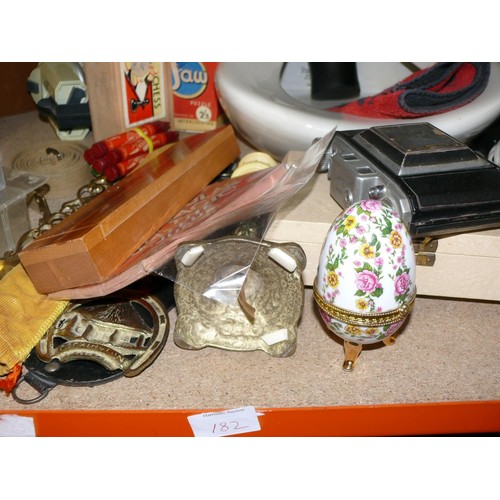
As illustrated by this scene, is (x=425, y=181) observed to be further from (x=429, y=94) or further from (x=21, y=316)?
(x=21, y=316)

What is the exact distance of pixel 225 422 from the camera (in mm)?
644

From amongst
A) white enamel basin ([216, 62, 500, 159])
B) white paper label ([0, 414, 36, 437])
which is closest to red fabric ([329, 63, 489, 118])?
white enamel basin ([216, 62, 500, 159])

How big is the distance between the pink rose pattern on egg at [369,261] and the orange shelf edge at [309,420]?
0.44ft

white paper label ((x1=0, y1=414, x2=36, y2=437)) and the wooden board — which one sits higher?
the wooden board

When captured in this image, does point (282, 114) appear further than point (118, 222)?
Yes

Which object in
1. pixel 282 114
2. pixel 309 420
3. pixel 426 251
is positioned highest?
pixel 282 114

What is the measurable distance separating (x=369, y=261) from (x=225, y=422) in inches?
9.3

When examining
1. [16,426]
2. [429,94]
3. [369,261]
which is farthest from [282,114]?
[16,426]

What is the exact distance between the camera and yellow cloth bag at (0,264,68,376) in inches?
25.3

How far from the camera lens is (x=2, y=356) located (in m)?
0.63

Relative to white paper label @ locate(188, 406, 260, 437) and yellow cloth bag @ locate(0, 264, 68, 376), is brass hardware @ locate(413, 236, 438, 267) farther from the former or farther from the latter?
yellow cloth bag @ locate(0, 264, 68, 376)

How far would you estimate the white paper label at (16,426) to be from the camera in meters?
0.64

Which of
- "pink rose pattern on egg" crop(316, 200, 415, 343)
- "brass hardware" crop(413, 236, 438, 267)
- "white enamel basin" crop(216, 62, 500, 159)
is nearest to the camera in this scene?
"pink rose pattern on egg" crop(316, 200, 415, 343)

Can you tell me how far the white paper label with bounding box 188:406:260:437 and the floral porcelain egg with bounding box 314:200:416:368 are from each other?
0.14 m
